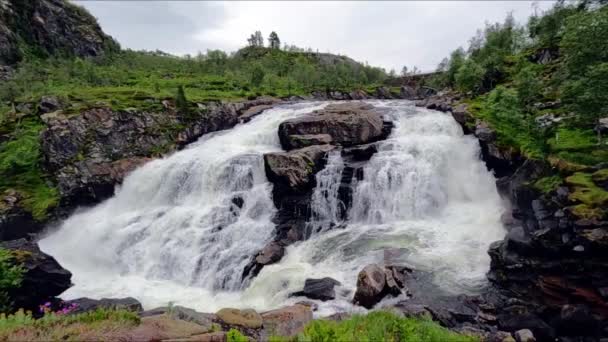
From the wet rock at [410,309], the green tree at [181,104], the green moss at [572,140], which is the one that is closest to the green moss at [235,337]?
the wet rock at [410,309]

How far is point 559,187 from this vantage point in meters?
16.9

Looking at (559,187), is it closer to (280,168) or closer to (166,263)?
(280,168)

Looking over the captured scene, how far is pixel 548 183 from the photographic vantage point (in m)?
17.9

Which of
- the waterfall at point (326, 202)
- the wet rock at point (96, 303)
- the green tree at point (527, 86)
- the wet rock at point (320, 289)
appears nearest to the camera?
the wet rock at point (320, 289)

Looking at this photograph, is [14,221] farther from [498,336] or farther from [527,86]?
[527,86]

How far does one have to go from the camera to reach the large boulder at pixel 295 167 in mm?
27125

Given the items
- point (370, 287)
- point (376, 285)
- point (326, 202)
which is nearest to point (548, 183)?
point (376, 285)

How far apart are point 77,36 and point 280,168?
332ft

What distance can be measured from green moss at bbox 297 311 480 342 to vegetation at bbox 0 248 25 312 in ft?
52.6

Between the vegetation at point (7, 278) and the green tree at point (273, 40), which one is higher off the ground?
the green tree at point (273, 40)

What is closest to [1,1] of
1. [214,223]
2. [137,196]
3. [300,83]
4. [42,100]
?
[42,100]

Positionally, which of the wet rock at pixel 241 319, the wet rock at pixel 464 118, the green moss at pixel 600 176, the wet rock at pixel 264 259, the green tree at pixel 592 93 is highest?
the green tree at pixel 592 93

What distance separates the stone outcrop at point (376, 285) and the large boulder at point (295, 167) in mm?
10750

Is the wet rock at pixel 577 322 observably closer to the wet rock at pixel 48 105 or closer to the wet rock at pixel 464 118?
the wet rock at pixel 464 118
